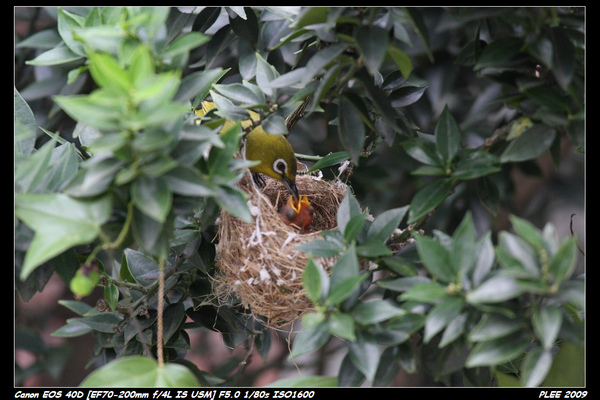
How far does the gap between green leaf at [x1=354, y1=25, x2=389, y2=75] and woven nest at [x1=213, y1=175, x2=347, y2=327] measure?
54cm

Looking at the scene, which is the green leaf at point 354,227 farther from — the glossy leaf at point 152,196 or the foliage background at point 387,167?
the foliage background at point 387,167

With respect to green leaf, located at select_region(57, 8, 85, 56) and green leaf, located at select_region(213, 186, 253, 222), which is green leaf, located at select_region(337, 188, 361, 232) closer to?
green leaf, located at select_region(213, 186, 253, 222)

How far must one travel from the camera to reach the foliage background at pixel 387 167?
2131 millimetres

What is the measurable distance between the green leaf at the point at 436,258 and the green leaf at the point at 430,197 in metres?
0.17

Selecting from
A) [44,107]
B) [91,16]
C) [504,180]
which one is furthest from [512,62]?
[44,107]

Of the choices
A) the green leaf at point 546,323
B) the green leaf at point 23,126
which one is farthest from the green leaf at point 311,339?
the green leaf at point 23,126

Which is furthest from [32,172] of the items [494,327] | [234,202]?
[494,327]

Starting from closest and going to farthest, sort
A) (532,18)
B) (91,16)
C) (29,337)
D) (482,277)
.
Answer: (482,277) < (532,18) < (91,16) < (29,337)

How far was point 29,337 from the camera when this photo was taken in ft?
8.13

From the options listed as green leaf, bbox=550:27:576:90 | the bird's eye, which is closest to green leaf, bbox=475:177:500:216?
green leaf, bbox=550:27:576:90

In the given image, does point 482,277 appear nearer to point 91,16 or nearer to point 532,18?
point 532,18

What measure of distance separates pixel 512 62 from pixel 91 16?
96 cm

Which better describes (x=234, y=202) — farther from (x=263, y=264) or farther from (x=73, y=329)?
(x=73, y=329)

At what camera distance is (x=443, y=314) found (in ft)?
3.10
